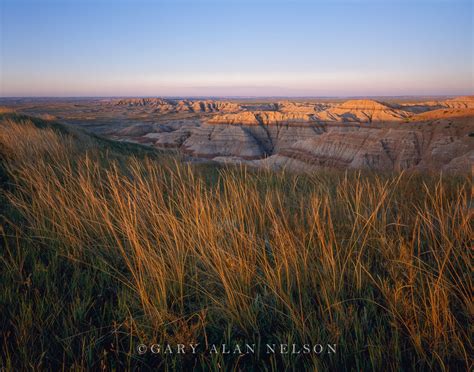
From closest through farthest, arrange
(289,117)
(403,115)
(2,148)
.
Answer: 1. (2,148)
2. (403,115)
3. (289,117)

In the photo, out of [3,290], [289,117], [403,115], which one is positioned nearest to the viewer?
[3,290]

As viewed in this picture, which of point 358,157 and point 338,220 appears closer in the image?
point 338,220

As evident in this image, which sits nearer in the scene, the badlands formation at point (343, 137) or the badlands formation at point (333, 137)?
the badlands formation at point (333, 137)

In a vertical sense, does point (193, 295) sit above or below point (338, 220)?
below

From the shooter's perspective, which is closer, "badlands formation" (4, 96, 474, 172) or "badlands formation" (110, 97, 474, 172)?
"badlands formation" (4, 96, 474, 172)

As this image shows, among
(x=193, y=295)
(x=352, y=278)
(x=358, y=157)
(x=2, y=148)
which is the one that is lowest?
(x=358, y=157)

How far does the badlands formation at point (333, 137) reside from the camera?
31.0m

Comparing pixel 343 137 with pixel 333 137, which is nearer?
pixel 343 137

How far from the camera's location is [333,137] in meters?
48.9

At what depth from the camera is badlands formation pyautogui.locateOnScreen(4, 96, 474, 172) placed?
30981mm

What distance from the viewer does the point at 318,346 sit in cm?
155

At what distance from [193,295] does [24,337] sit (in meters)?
0.96

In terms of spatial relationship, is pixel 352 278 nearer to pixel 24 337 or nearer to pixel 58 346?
pixel 58 346

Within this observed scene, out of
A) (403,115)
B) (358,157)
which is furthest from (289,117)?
(358,157)
